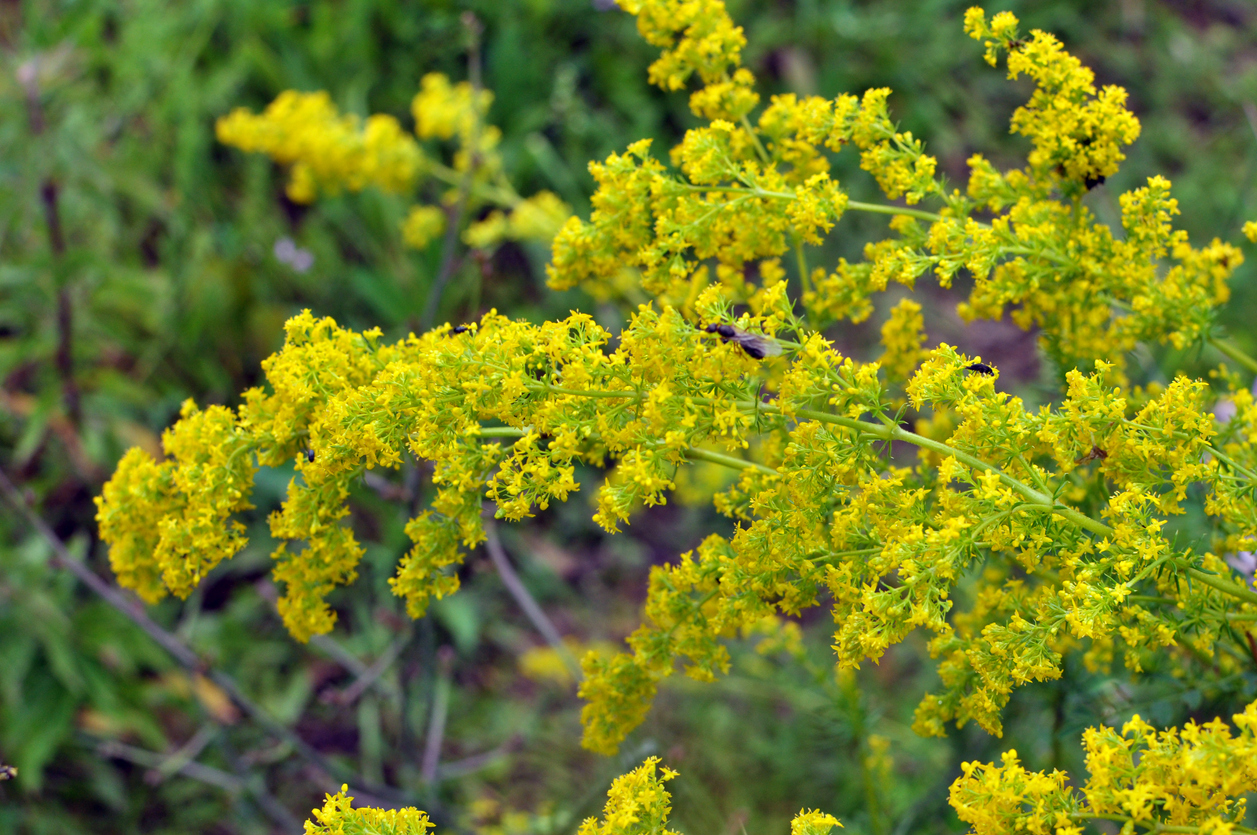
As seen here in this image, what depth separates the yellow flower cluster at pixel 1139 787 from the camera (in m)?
1.21

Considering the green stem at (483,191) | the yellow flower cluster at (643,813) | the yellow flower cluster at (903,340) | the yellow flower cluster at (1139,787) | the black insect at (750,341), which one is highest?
the green stem at (483,191)

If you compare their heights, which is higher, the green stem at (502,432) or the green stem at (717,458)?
the green stem at (717,458)

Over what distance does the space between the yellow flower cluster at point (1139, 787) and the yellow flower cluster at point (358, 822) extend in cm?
83

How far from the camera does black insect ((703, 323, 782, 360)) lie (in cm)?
141

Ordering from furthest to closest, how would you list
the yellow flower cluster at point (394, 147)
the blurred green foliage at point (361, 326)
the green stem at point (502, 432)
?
the blurred green foliage at point (361, 326), the yellow flower cluster at point (394, 147), the green stem at point (502, 432)

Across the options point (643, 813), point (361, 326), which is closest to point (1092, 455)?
point (643, 813)

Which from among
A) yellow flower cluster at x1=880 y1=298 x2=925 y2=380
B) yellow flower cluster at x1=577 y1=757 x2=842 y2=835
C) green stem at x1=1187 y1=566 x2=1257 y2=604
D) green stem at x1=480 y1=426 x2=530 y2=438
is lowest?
yellow flower cluster at x1=577 y1=757 x2=842 y2=835

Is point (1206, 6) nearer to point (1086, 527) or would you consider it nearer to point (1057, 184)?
point (1057, 184)

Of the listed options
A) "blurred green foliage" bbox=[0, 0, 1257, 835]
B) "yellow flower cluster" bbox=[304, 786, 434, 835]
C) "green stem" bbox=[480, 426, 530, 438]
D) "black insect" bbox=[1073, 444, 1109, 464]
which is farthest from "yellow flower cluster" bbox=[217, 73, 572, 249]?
"yellow flower cluster" bbox=[304, 786, 434, 835]

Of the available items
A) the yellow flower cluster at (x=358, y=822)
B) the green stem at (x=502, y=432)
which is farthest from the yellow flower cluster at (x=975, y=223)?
the yellow flower cluster at (x=358, y=822)

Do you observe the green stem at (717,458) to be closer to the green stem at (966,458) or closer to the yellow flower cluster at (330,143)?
the green stem at (966,458)

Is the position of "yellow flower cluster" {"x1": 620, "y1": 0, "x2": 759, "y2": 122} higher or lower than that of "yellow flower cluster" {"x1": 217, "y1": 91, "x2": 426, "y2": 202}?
lower

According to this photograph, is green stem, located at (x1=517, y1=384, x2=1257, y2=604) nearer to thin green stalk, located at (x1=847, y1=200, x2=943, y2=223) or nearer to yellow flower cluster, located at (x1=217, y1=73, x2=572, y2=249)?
thin green stalk, located at (x1=847, y1=200, x2=943, y2=223)

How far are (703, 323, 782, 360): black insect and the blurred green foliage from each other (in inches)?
48.1
